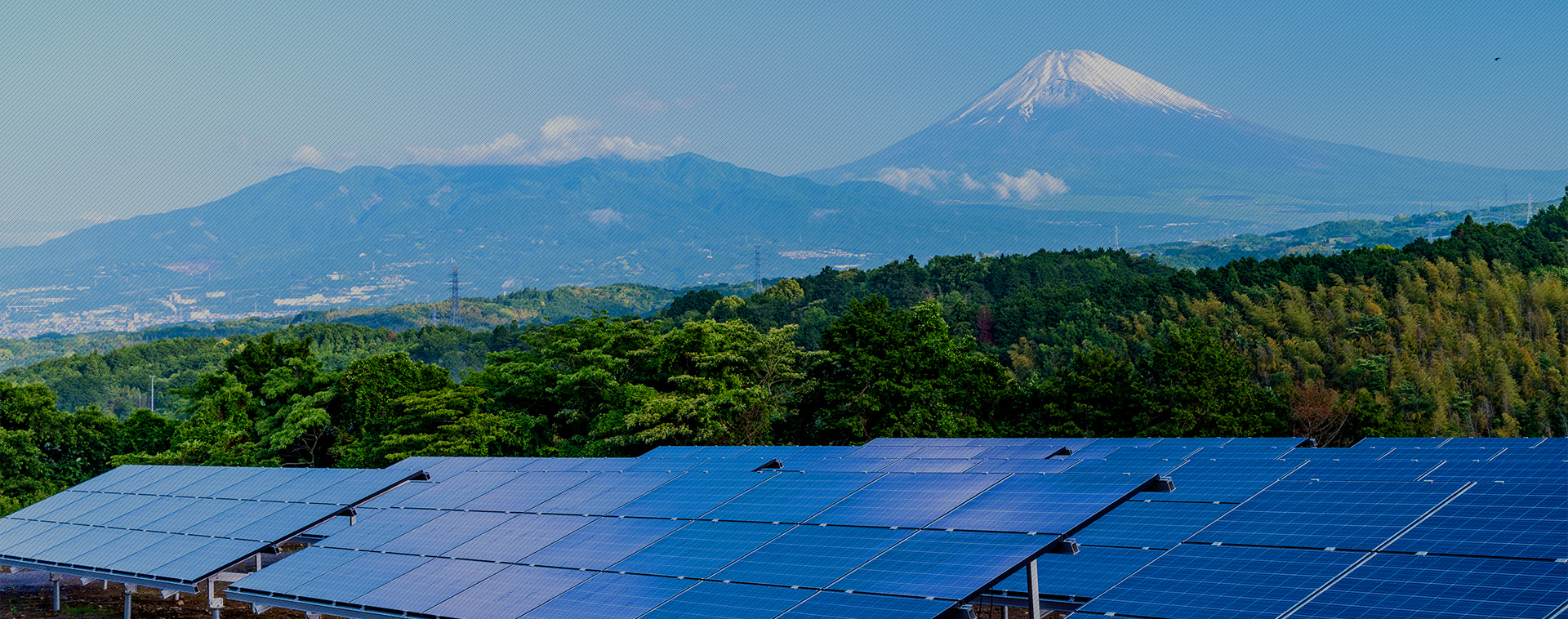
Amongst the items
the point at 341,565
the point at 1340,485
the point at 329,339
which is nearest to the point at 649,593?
the point at 341,565

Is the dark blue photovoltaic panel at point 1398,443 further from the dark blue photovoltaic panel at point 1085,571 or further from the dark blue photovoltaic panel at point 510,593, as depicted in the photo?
the dark blue photovoltaic panel at point 510,593

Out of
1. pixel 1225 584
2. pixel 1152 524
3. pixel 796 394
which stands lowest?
pixel 796 394

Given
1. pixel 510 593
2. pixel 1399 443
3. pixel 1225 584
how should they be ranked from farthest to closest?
pixel 1399 443 → pixel 510 593 → pixel 1225 584

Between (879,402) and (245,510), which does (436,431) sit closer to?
(879,402)

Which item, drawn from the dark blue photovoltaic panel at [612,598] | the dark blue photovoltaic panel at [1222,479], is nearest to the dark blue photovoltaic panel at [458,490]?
the dark blue photovoltaic panel at [612,598]

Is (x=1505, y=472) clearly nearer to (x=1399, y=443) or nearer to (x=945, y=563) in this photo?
(x=1399, y=443)

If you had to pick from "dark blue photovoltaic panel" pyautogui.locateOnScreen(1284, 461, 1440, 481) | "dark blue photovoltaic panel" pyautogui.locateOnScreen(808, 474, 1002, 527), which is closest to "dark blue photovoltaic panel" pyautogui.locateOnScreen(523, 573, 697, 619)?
"dark blue photovoltaic panel" pyautogui.locateOnScreen(808, 474, 1002, 527)

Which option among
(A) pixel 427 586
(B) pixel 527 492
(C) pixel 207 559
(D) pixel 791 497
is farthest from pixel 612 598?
(C) pixel 207 559
